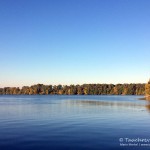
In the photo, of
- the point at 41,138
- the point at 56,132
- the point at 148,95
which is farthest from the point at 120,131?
the point at 148,95

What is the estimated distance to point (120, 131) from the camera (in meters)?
34.5

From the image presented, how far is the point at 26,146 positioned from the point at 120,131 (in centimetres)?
1409

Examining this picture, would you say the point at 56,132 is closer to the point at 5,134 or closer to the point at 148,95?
the point at 5,134

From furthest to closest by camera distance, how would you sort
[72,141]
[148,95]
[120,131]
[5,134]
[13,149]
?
1. [148,95]
2. [120,131]
3. [5,134]
4. [72,141]
5. [13,149]

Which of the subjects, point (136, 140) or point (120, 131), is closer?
point (136, 140)

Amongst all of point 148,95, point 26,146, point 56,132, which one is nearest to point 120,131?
point 56,132

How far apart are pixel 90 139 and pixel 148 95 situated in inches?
5501

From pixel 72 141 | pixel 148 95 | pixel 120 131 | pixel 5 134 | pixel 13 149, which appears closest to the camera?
pixel 13 149

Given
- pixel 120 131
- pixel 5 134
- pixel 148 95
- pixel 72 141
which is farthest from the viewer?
pixel 148 95

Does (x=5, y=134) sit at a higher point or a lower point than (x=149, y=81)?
lower

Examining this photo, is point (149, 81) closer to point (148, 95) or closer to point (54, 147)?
point (148, 95)

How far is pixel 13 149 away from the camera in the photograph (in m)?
24.2

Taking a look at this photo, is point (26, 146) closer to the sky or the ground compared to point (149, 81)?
closer to the ground

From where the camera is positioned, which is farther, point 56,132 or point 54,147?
point 56,132
